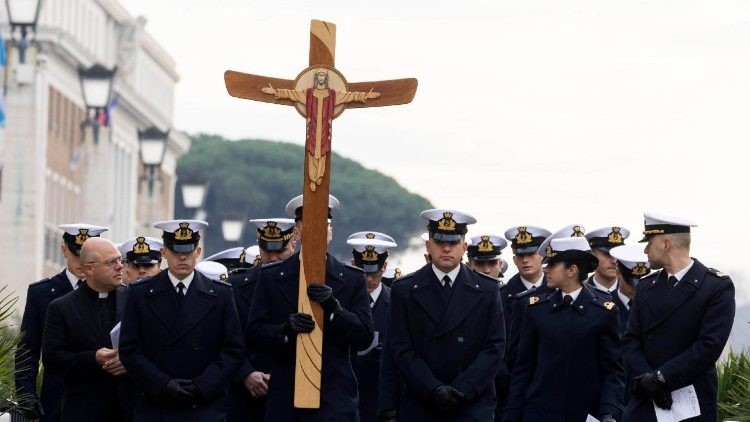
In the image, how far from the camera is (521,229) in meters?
18.4

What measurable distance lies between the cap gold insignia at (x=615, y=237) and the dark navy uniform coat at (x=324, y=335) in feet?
13.5

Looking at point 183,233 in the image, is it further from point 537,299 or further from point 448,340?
point 537,299

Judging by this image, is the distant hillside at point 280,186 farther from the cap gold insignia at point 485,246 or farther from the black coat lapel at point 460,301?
the black coat lapel at point 460,301

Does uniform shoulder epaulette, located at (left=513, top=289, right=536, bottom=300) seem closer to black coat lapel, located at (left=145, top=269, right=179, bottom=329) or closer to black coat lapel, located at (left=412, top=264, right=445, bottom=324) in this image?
black coat lapel, located at (left=412, top=264, right=445, bottom=324)

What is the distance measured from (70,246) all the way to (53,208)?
2635 inches

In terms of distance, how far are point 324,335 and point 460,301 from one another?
41.4 inches

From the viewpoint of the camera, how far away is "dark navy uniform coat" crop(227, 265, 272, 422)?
15938 mm

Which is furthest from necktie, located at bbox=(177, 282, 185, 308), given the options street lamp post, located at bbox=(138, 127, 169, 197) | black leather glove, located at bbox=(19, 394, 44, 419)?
street lamp post, located at bbox=(138, 127, 169, 197)

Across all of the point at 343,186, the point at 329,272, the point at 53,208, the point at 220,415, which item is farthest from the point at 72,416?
the point at 343,186

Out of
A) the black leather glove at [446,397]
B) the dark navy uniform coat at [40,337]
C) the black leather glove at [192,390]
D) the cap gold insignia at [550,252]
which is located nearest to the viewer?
the black leather glove at [446,397]

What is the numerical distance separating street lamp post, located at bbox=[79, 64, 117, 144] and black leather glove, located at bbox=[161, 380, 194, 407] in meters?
16.5

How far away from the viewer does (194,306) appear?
47.1 ft

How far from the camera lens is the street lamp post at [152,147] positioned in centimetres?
3284

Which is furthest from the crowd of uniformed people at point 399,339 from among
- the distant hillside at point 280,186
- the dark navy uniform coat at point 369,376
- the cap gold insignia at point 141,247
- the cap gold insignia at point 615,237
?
the distant hillside at point 280,186
